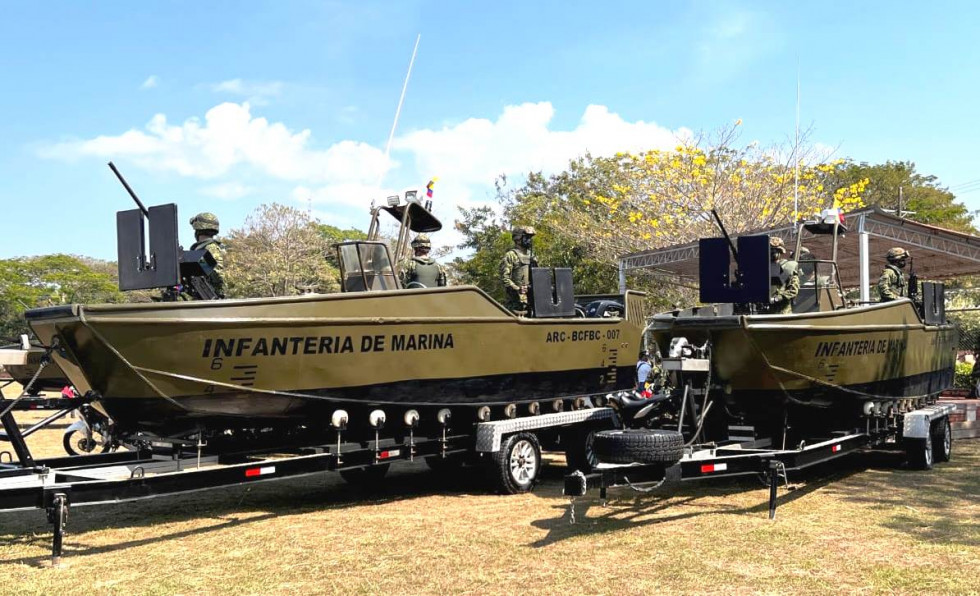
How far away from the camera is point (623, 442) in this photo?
6676 millimetres

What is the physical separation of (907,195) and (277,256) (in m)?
30.2

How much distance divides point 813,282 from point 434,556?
18.3ft

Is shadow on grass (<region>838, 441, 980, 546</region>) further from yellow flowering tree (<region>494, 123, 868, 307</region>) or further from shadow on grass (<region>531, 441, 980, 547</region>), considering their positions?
yellow flowering tree (<region>494, 123, 868, 307</region>)

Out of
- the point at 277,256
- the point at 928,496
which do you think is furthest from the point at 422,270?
the point at 277,256

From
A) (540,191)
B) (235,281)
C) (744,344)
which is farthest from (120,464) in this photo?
(540,191)

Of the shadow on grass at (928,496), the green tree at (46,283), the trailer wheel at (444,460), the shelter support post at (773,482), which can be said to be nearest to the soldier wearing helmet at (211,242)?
the trailer wheel at (444,460)

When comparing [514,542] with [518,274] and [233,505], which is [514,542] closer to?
[233,505]

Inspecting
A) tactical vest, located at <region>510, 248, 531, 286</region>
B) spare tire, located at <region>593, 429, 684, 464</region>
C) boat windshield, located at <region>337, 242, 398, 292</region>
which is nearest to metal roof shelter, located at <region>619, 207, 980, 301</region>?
tactical vest, located at <region>510, 248, 531, 286</region>

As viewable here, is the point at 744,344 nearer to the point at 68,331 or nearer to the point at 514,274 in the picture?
the point at 514,274

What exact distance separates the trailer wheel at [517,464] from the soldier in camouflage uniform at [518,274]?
1291mm

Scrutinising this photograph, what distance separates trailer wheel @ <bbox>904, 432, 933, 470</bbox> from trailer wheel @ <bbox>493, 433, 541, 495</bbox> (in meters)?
4.23

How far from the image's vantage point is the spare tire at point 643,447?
6.63 m

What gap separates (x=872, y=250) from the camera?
20266 millimetres

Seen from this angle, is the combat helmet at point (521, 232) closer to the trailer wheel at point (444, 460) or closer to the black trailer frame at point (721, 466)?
the trailer wheel at point (444, 460)
